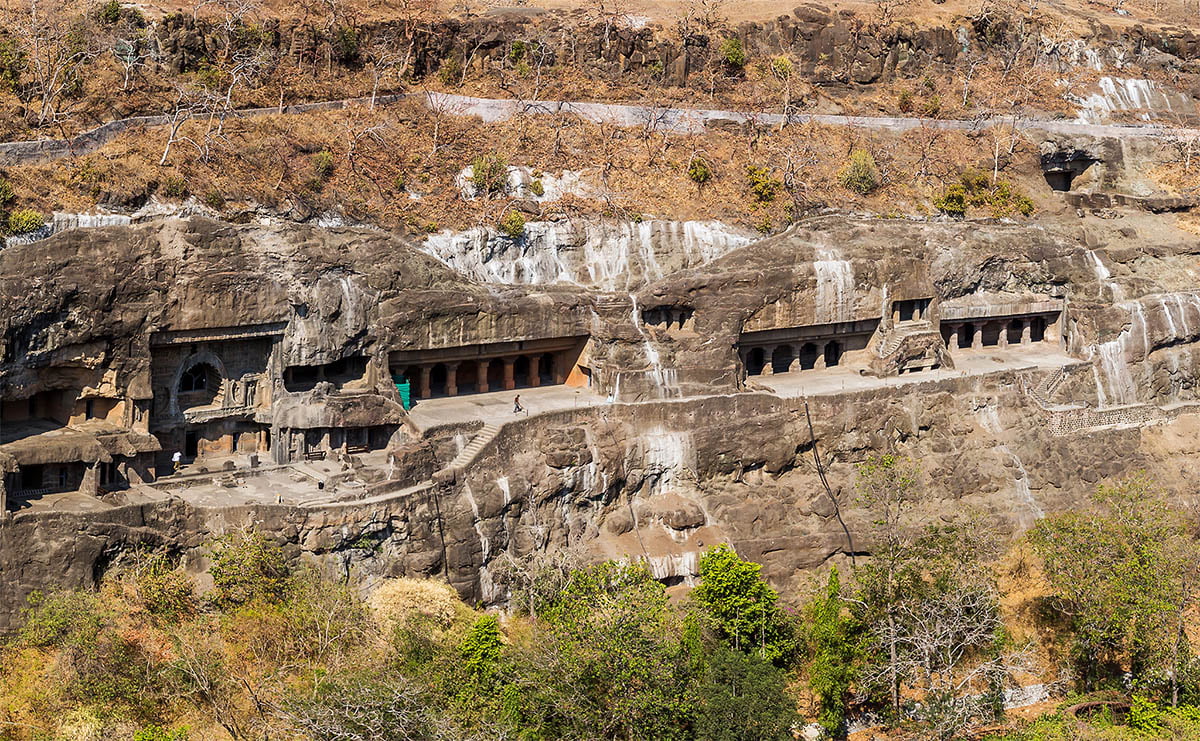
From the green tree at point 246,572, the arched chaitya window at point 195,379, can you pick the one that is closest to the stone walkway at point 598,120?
the arched chaitya window at point 195,379

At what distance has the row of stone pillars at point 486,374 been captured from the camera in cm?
4994

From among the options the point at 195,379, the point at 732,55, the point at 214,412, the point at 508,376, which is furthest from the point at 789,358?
the point at 195,379

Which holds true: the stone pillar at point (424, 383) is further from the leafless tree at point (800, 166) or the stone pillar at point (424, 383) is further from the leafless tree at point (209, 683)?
the leafless tree at point (800, 166)

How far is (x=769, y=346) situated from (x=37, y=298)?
25.6 meters

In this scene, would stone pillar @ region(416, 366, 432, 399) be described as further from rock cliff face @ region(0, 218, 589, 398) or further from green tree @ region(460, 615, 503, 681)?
green tree @ region(460, 615, 503, 681)

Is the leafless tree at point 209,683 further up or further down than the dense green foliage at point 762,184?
further down

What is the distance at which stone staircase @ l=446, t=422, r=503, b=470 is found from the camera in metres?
44.5

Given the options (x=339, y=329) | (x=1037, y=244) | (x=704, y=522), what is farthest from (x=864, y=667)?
(x=1037, y=244)

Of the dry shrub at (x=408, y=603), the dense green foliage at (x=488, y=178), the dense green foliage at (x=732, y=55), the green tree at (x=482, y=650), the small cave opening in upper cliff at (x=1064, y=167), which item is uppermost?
the dense green foliage at (x=732, y=55)

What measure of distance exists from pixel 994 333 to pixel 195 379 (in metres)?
31.8

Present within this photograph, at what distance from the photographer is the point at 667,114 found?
6247cm

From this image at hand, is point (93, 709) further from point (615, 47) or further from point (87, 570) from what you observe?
point (615, 47)

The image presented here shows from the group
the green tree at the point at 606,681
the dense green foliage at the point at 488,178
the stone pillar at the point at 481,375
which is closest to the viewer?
the green tree at the point at 606,681

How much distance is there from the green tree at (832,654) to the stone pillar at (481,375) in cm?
1388
